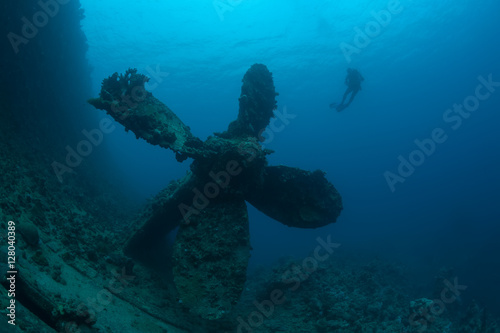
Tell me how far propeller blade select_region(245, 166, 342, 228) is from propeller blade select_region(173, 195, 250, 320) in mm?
1147

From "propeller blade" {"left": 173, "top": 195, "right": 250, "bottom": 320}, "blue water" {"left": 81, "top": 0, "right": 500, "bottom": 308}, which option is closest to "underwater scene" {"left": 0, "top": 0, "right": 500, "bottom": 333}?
"propeller blade" {"left": 173, "top": 195, "right": 250, "bottom": 320}

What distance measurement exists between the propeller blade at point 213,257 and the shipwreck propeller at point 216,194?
0.02 meters

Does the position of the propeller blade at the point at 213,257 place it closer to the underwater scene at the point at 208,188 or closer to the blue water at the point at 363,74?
the underwater scene at the point at 208,188

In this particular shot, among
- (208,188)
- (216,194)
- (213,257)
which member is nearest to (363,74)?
(208,188)

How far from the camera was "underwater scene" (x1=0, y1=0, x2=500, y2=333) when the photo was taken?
21.4 ft

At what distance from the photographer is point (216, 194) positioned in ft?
26.7

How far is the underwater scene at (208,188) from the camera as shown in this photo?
6.53m

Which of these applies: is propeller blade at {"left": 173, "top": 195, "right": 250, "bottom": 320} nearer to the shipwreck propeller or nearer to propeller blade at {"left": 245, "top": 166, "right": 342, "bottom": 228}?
the shipwreck propeller

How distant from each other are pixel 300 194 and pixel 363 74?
57327 mm

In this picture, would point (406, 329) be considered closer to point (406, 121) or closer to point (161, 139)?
point (161, 139)

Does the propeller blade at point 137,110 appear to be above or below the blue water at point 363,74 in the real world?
below

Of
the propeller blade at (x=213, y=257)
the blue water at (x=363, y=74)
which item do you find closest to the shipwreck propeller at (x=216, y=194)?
the propeller blade at (x=213, y=257)

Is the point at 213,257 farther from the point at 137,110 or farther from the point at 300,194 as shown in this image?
the point at 137,110

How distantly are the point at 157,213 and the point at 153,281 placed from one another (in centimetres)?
212
